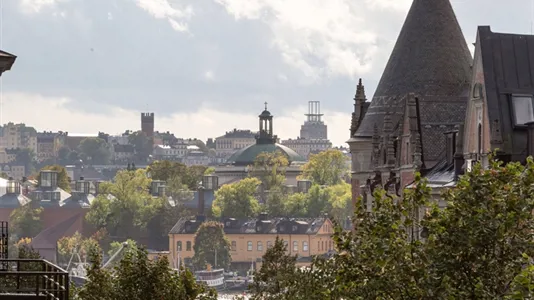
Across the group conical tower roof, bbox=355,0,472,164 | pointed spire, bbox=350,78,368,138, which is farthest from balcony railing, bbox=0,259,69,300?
pointed spire, bbox=350,78,368,138

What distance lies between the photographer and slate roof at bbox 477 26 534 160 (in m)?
47.0

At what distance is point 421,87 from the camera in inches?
2515

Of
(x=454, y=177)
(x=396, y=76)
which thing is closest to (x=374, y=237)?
(x=454, y=177)

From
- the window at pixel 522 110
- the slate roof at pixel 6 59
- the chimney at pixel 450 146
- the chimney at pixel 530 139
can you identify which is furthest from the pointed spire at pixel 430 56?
the slate roof at pixel 6 59

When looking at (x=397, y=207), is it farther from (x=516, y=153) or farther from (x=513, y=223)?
(x=516, y=153)

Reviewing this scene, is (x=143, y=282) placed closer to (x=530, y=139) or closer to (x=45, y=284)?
(x=530, y=139)

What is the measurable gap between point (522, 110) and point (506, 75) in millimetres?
1016

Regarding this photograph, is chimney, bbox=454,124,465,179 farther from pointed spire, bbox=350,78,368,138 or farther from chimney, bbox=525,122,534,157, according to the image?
pointed spire, bbox=350,78,368,138

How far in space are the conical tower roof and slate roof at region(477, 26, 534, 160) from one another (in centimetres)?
1329

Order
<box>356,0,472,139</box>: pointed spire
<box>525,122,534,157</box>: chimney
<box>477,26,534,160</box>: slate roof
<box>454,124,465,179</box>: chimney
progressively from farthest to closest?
<box>356,0,472,139</box>: pointed spire, <box>454,124,465,179</box>: chimney, <box>477,26,534,160</box>: slate roof, <box>525,122,534,157</box>: chimney

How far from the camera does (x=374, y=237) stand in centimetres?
3303

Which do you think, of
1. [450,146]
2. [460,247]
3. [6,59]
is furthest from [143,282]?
[460,247]

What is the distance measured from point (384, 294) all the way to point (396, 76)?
111 ft

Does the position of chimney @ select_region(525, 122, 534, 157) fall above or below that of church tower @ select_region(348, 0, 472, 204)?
below
